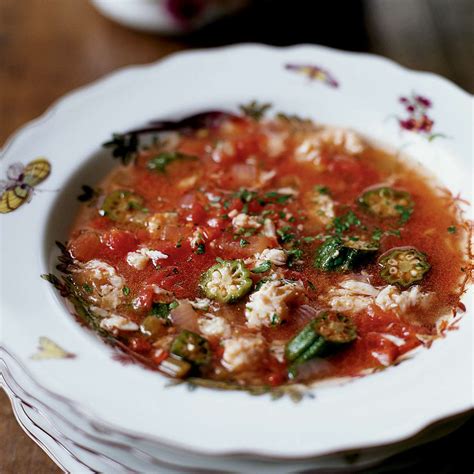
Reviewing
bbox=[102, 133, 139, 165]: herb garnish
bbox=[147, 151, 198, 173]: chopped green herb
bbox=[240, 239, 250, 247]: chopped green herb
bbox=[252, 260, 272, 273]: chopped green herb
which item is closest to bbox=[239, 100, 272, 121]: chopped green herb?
bbox=[147, 151, 198, 173]: chopped green herb

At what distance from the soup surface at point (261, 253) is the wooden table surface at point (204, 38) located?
1.82 m

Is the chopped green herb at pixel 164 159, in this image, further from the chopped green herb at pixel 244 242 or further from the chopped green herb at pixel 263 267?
the chopped green herb at pixel 263 267

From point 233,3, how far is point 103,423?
503 centimetres

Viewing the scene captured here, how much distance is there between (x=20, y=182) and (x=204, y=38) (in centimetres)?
315

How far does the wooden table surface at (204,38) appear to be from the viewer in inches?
282

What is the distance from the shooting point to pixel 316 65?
20.2 ft

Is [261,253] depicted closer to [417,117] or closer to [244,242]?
[244,242]

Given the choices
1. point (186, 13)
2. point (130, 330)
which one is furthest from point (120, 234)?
point (186, 13)

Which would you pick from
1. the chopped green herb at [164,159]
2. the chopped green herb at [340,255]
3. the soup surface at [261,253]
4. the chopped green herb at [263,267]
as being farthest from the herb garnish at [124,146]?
the chopped green herb at [340,255]

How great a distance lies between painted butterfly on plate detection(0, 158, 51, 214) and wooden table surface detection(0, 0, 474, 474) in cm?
151

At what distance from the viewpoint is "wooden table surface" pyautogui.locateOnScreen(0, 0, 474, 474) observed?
23.5 ft

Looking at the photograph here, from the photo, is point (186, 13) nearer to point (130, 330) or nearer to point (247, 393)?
point (130, 330)

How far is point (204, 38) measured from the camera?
7.59 meters

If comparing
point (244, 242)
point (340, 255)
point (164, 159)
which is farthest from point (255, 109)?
point (340, 255)
